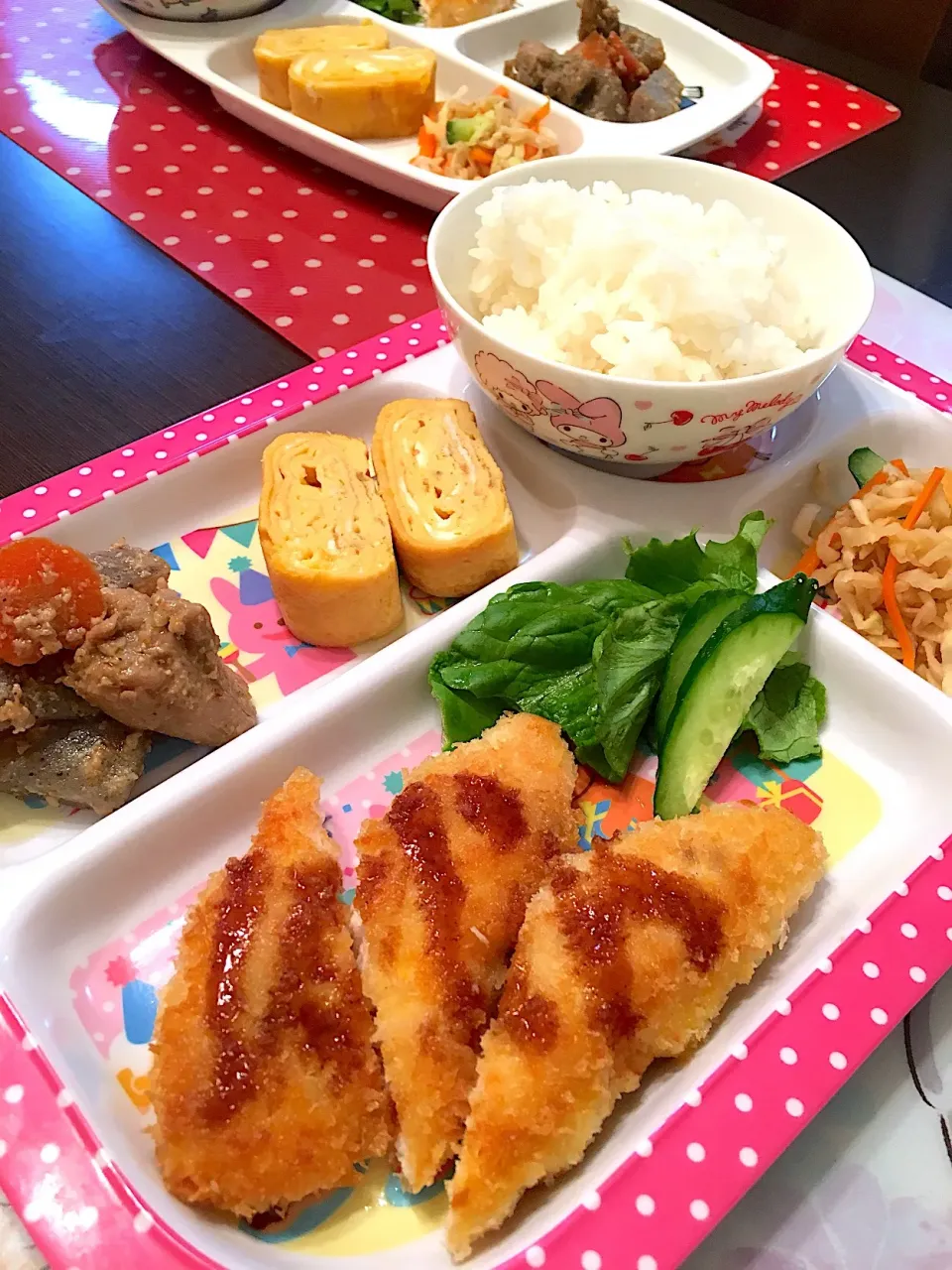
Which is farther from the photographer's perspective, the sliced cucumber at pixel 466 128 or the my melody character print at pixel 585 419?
the sliced cucumber at pixel 466 128

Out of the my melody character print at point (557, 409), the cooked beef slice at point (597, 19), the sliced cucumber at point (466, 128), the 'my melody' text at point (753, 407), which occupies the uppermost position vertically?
the cooked beef slice at point (597, 19)

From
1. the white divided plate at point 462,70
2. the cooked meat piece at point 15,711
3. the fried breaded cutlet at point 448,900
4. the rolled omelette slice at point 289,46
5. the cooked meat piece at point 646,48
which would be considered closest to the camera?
the fried breaded cutlet at point 448,900

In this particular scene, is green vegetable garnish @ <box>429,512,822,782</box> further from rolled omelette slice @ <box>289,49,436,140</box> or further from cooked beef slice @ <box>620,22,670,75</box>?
cooked beef slice @ <box>620,22,670,75</box>

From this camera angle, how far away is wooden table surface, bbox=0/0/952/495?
234 centimetres

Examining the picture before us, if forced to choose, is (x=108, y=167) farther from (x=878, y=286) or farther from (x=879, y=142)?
(x=879, y=142)

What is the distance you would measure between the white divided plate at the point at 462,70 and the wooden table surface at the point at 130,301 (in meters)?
0.48

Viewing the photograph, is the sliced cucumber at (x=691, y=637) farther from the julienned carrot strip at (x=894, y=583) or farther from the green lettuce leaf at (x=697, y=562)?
the julienned carrot strip at (x=894, y=583)

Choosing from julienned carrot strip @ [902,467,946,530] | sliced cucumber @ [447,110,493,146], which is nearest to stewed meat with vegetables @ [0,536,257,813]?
julienned carrot strip @ [902,467,946,530]

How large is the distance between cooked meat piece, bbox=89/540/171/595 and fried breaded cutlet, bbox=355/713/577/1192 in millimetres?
583

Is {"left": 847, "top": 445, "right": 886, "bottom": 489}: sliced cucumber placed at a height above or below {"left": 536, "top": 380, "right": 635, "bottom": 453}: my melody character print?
below

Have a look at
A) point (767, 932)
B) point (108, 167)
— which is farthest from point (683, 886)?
point (108, 167)

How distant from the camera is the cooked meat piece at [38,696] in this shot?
153 cm

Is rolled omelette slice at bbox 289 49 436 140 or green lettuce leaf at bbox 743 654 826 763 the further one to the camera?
rolled omelette slice at bbox 289 49 436 140

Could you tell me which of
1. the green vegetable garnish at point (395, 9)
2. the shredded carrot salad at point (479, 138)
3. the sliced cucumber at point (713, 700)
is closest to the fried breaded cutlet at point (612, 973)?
the sliced cucumber at point (713, 700)
